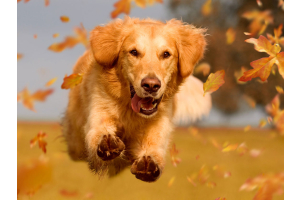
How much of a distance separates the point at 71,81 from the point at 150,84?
Answer: 148cm

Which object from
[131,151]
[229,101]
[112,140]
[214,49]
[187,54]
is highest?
[187,54]

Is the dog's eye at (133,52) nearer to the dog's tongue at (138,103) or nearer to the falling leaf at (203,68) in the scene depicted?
the dog's tongue at (138,103)

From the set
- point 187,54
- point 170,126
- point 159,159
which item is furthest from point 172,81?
point 159,159

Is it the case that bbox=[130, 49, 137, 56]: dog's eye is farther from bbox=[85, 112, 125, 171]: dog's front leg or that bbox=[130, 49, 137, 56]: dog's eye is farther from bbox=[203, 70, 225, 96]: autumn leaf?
bbox=[203, 70, 225, 96]: autumn leaf

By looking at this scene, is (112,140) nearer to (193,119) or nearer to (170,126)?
(170,126)

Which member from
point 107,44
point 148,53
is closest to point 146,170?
point 148,53

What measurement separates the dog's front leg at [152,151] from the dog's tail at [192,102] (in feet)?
4.20

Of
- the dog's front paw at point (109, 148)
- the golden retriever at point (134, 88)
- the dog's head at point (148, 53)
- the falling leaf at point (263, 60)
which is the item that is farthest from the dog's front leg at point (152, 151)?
the falling leaf at point (263, 60)

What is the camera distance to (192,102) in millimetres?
4887

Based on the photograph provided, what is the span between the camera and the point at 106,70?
3.38 metres

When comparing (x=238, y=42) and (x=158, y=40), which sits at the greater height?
(x=158, y=40)

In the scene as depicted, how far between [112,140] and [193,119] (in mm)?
2429

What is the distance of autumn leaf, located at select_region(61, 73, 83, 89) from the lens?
376 centimetres

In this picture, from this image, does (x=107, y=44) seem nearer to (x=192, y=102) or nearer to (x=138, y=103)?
(x=138, y=103)
